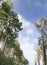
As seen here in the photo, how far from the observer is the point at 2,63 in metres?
25.0

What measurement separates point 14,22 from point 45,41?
5459mm

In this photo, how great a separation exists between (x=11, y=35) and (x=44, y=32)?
4.87 meters

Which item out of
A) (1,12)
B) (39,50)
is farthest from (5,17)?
(39,50)

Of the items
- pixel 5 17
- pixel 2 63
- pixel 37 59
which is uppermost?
pixel 5 17

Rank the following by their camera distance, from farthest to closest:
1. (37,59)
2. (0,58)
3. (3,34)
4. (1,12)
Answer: (37,59) < (3,34) < (1,12) < (0,58)

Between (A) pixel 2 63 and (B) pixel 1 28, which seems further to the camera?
(B) pixel 1 28

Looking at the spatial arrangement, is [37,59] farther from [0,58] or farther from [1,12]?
[0,58]

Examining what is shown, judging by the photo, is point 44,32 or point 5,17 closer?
point 5,17

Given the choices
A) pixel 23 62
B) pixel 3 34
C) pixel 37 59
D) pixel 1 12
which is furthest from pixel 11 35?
pixel 23 62

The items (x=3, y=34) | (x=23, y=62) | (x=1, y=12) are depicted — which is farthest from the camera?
(x=23, y=62)

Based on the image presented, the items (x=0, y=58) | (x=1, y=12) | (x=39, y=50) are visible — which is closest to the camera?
(x=0, y=58)

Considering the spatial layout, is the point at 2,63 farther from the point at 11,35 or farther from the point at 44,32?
the point at 44,32

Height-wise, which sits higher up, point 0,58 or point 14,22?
point 14,22

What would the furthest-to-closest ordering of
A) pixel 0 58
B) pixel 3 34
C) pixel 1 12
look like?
pixel 3 34, pixel 1 12, pixel 0 58
